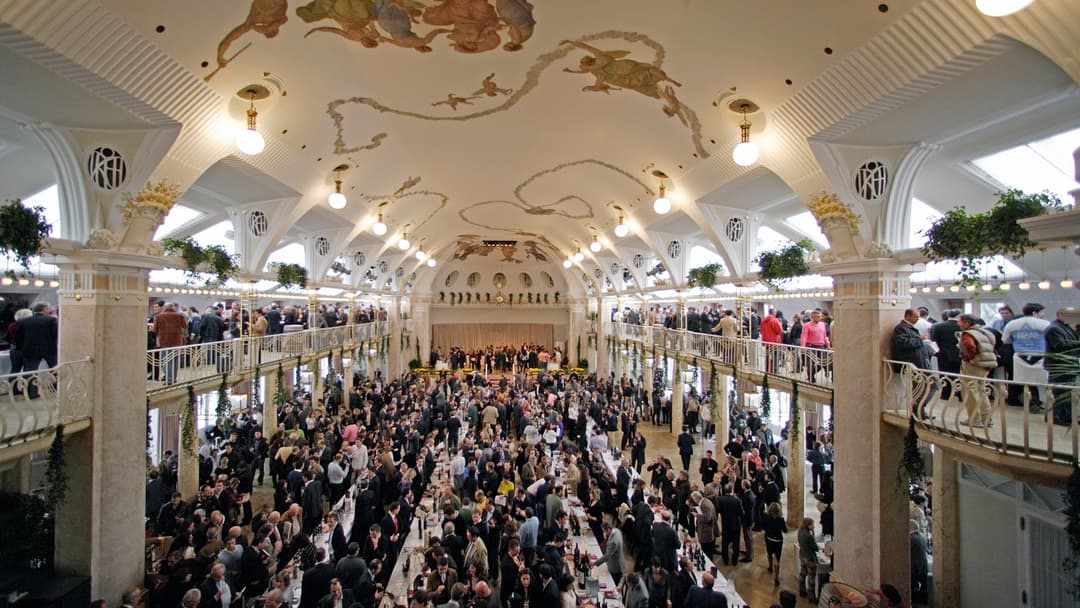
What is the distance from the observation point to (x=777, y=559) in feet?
27.0

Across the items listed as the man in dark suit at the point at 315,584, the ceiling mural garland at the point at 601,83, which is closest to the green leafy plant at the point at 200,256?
the ceiling mural garland at the point at 601,83

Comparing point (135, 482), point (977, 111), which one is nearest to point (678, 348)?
point (977, 111)

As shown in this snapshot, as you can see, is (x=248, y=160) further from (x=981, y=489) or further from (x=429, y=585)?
(x=981, y=489)

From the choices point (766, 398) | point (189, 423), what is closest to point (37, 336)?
point (189, 423)

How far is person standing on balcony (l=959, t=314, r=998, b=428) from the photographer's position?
5.42 metres

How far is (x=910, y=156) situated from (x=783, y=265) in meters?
2.68

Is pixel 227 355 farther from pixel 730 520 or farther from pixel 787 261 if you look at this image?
pixel 787 261

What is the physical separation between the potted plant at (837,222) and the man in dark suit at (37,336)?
34.1ft

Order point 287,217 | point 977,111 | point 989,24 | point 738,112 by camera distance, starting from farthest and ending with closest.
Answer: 1. point 287,217
2. point 738,112
3. point 977,111
4. point 989,24

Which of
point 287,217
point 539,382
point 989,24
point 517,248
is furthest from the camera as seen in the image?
point 517,248

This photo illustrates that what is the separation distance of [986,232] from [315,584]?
830cm

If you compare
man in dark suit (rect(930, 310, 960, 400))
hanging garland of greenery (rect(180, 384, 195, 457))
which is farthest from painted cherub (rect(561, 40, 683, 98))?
Result: hanging garland of greenery (rect(180, 384, 195, 457))

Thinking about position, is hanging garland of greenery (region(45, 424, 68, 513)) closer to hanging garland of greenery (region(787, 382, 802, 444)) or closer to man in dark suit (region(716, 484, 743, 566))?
man in dark suit (region(716, 484, 743, 566))

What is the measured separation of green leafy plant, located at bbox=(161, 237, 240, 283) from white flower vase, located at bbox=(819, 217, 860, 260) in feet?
32.9
